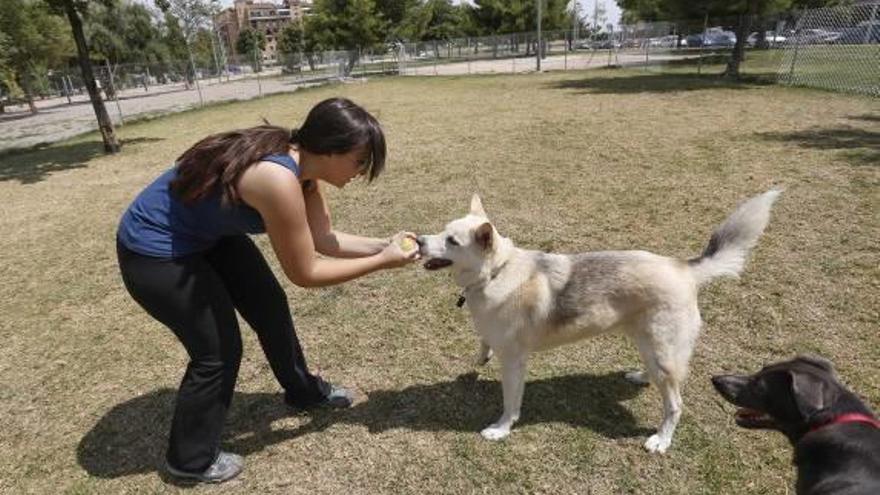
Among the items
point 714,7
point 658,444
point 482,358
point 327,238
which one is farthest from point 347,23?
point 658,444

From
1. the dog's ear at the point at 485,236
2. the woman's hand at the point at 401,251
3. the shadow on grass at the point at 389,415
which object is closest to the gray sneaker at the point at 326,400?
the shadow on grass at the point at 389,415

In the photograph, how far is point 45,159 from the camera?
14.1m

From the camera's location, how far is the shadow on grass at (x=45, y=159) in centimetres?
1233

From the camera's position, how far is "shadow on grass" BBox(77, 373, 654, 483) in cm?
338

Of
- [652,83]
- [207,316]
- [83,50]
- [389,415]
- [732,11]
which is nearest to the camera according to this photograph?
[207,316]

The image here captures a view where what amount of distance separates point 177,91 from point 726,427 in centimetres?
4140

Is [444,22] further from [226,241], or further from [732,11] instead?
[226,241]

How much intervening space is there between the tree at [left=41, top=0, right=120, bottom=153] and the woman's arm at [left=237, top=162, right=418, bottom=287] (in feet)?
43.4

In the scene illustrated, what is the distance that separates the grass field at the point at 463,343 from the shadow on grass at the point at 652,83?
29.2 feet

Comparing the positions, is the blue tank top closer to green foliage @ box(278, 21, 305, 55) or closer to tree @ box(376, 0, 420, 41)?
tree @ box(376, 0, 420, 41)

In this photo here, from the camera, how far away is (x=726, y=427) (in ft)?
10.7

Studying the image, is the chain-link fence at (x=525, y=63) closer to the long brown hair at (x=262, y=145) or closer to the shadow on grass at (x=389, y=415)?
the shadow on grass at (x=389, y=415)

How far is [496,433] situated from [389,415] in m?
0.75

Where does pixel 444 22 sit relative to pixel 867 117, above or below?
above
